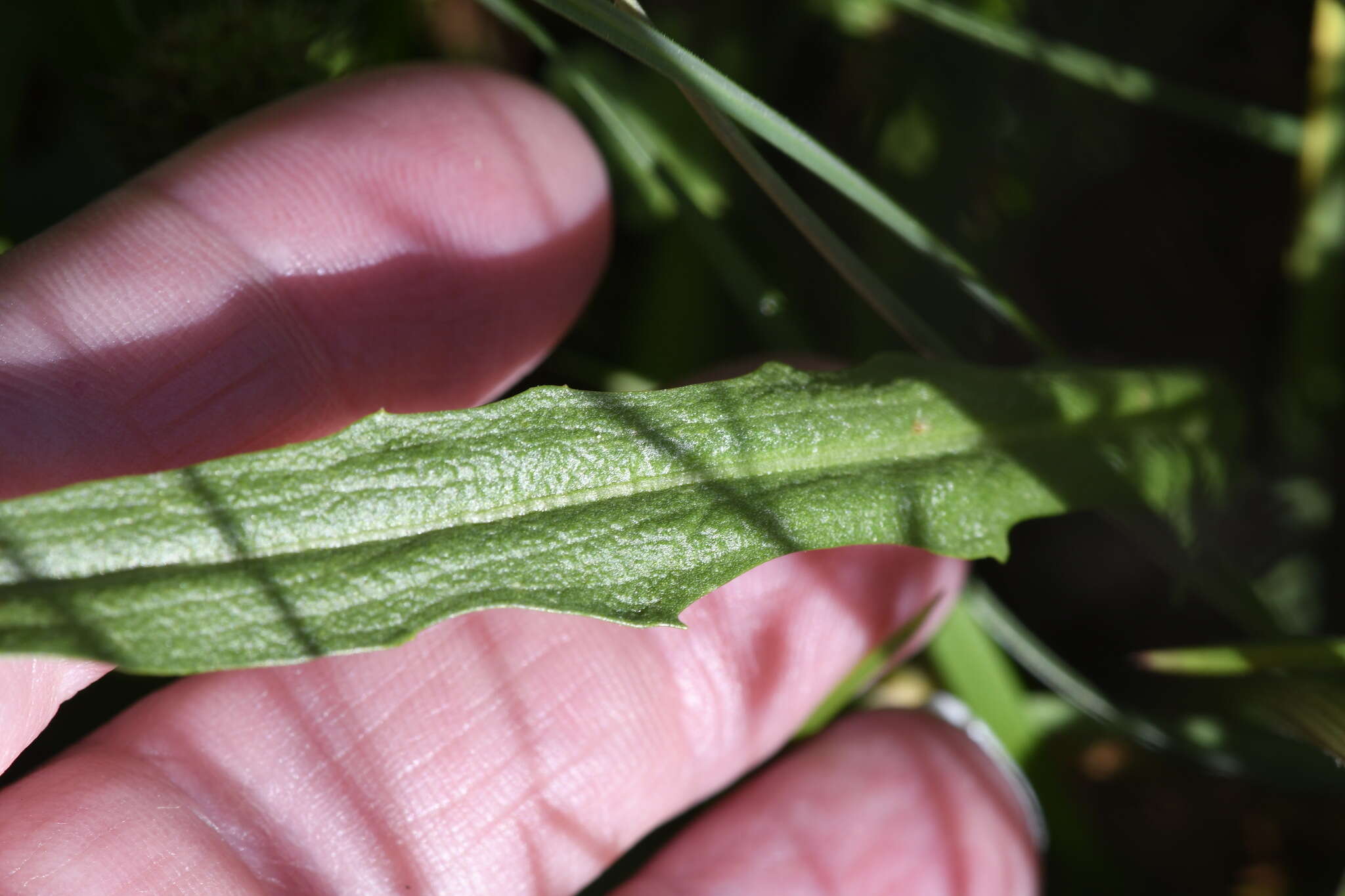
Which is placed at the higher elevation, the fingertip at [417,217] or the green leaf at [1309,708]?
the fingertip at [417,217]

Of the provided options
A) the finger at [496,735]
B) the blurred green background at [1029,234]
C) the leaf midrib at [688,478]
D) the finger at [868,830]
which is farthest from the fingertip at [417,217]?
the finger at [868,830]

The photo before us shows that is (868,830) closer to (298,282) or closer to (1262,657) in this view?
(1262,657)

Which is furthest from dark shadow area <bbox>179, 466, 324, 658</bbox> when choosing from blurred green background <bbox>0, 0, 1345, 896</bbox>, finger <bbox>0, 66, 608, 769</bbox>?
blurred green background <bbox>0, 0, 1345, 896</bbox>

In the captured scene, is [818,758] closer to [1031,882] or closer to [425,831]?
[1031,882]

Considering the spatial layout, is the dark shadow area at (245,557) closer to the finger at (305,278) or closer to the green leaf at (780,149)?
the finger at (305,278)

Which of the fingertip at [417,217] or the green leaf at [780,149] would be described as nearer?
the green leaf at [780,149]

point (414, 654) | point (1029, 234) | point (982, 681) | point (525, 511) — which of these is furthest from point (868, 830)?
point (1029, 234)

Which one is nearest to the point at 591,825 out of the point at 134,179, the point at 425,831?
the point at 425,831
